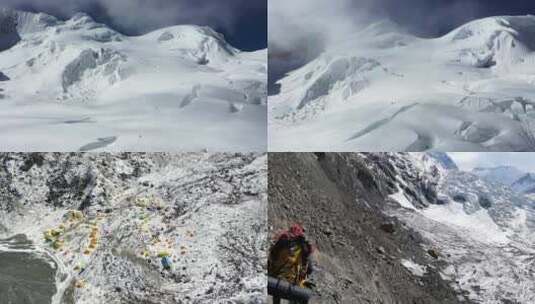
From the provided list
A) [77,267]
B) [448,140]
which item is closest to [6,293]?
[77,267]

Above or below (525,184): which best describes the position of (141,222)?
above

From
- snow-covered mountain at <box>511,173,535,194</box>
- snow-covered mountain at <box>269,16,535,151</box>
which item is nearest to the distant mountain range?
snow-covered mountain at <box>511,173,535,194</box>

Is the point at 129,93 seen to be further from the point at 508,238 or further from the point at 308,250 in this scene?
the point at 508,238

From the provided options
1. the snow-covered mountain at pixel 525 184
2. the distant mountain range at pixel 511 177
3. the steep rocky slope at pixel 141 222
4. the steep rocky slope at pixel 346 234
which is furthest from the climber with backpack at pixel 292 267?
the snow-covered mountain at pixel 525 184

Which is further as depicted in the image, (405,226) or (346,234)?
(405,226)

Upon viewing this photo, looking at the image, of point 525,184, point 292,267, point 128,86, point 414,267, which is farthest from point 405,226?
point 128,86

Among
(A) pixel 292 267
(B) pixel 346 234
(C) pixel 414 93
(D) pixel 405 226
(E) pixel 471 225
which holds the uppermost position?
(C) pixel 414 93

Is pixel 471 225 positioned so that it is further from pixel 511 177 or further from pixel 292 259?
pixel 292 259

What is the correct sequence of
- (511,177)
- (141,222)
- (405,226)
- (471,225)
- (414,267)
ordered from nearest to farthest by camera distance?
1. (141,222)
2. (414,267)
3. (405,226)
4. (511,177)
5. (471,225)
